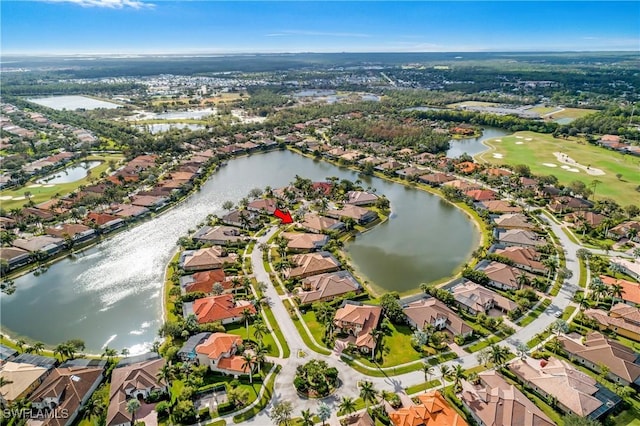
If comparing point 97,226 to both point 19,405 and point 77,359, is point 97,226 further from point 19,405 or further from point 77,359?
point 19,405

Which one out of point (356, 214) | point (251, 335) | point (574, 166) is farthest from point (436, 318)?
point (574, 166)

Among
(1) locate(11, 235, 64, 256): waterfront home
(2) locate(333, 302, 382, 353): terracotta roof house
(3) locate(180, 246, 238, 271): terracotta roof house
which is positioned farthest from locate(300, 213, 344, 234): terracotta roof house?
(1) locate(11, 235, 64, 256): waterfront home

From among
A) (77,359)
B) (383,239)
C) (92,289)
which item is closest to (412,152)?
(383,239)

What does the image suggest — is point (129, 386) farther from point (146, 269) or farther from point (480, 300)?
point (480, 300)

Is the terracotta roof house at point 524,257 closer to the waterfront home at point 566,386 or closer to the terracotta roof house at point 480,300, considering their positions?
the terracotta roof house at point 480,300

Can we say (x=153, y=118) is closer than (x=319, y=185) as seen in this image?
No

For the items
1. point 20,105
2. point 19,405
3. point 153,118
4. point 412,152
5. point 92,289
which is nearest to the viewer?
point 19,405

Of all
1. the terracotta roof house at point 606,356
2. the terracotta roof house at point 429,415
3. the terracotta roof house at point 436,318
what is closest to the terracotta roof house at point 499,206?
the terracotta roof house at point 436,318
